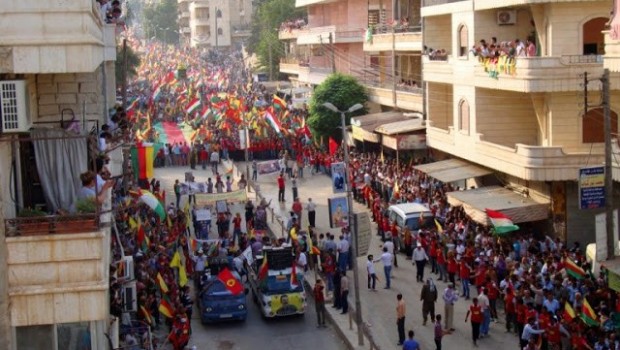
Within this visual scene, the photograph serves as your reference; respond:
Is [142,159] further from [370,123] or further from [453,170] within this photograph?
[370,123]

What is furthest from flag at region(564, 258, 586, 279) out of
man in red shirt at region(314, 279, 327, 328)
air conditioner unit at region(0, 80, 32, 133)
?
air conditioner unit at region(0, 80, 32, 133)

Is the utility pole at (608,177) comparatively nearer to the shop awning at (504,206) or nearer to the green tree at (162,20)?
the shop awning at (504,206)

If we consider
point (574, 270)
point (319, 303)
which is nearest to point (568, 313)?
point (574, 270)

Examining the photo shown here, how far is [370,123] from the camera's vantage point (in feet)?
147

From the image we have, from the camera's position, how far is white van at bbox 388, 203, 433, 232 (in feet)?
98.9

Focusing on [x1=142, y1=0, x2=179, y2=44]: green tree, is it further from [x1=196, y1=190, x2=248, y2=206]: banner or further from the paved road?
the paved road

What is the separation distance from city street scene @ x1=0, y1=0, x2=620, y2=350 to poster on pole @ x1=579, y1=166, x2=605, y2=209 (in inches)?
2.0

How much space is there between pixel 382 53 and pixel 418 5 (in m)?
3.92

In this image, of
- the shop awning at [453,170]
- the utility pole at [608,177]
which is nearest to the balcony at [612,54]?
the utility pole at [608,177]

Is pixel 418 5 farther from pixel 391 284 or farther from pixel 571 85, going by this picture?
pixel 391 284

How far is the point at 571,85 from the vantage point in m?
28.5

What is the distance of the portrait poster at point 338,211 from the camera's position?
28156mm

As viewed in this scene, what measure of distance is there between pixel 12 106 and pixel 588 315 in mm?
12061

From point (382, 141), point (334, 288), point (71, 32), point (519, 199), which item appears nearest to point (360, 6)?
point (382, 141)
